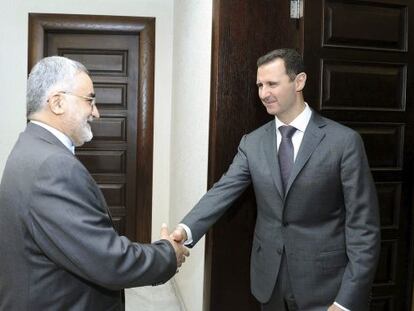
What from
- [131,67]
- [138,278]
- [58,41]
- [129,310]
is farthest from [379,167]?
[58,41]

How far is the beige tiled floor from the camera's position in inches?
119

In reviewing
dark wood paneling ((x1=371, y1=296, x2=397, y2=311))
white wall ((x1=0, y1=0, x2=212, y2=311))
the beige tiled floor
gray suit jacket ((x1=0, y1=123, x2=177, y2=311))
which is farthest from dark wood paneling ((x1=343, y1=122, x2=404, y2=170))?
the beige tiled floor

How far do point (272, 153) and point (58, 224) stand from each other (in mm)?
850

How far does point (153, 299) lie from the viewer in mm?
3178

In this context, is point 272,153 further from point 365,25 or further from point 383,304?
point 383,304

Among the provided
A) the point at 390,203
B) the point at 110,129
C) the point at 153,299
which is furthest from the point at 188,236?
the point at 110,129

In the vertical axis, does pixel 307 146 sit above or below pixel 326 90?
below

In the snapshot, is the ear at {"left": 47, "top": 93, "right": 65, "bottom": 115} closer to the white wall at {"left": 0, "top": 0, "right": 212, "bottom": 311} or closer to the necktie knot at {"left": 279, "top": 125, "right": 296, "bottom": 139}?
the necktie knot at {"left": 279, "top": 125, "right": 296, "bottom": 139}

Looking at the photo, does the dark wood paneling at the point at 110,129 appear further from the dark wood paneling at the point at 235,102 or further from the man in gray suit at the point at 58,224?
the man in gray suit at the point at 58,224

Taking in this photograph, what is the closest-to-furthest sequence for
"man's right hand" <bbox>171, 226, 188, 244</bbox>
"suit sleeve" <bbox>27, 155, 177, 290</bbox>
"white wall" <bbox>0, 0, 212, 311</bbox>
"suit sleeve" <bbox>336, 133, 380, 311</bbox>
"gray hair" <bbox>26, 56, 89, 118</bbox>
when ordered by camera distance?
"suit sleeve" <bbox>27, 155, 177, 290</bbox>
"gray hair" <bbox>26, 56, 89, 118</bbox>
"suit sleeve" <bbox>336, 133, 380, 311</bbox>
"man's right hand" <bbox>171, 226, 188, 244</bbox>
"white wall" <bbox>0, 0, 212, 311</bbox>

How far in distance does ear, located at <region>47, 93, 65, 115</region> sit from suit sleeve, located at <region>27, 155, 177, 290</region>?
0.61ft

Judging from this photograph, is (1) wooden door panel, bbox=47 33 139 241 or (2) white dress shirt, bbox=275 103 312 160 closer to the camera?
(2) white dress shirt, bbox=275 103 312 160

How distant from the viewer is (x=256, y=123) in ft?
6.61

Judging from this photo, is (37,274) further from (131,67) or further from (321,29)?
(131,67)
